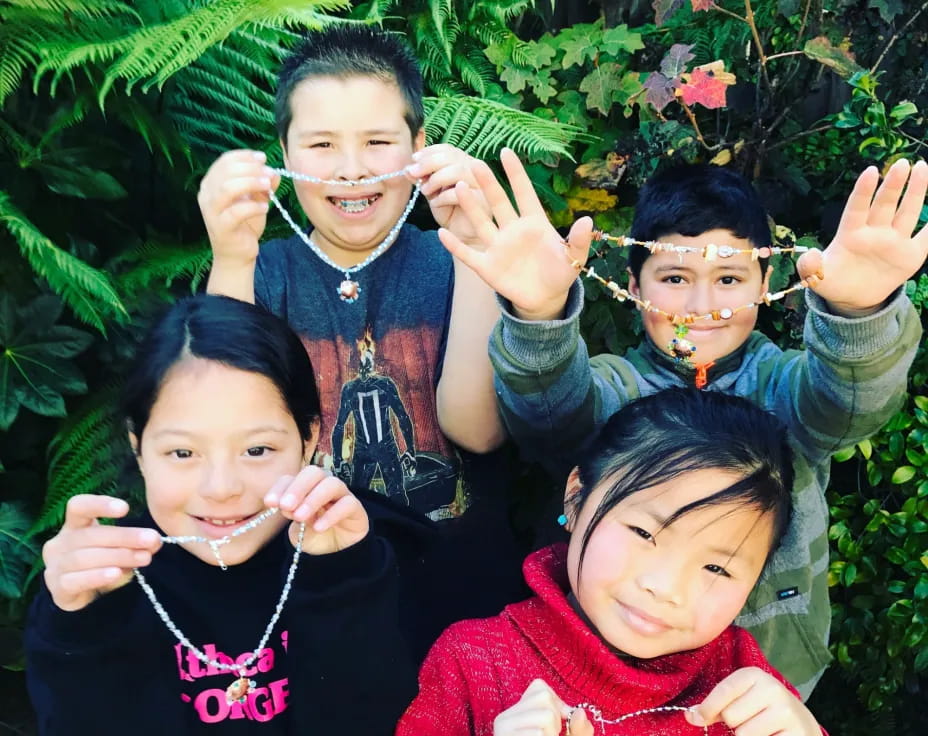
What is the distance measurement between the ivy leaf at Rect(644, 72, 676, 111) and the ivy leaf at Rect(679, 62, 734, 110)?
0.09 metres

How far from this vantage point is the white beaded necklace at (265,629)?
4.54 feet

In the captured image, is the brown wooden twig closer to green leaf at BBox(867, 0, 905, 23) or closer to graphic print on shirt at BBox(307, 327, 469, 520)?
green leaf at BBox(867, 0, 905, 23)

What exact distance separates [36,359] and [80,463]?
0.97ft

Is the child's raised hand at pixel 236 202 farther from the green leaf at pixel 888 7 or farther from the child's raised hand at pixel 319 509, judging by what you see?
the green leaf at pixel 888 7

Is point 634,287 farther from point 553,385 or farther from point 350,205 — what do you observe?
point 350,205

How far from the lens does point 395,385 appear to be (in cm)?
186

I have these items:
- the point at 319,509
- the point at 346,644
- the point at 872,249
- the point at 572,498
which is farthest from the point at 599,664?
the point at 872,249

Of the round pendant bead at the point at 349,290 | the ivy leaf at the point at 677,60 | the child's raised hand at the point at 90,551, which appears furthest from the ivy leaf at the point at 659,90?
the child's raised hand at the point at 90,551

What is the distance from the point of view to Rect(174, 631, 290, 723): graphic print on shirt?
4.79 ft

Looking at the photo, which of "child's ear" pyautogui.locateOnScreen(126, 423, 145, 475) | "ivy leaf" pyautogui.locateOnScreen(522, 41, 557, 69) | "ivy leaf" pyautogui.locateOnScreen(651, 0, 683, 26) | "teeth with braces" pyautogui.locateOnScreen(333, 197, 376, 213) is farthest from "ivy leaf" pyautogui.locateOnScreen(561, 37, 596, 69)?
"child's ear" pyautogui.locateOnScreen(126, 423, 145, 475)

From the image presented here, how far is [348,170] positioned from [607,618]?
3.49 ft

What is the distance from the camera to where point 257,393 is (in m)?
1.45

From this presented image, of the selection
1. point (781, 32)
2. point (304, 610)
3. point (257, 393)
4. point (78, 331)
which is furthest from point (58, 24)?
point (781, 32)

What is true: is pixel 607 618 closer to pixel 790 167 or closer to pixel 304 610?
pixel 304 610
